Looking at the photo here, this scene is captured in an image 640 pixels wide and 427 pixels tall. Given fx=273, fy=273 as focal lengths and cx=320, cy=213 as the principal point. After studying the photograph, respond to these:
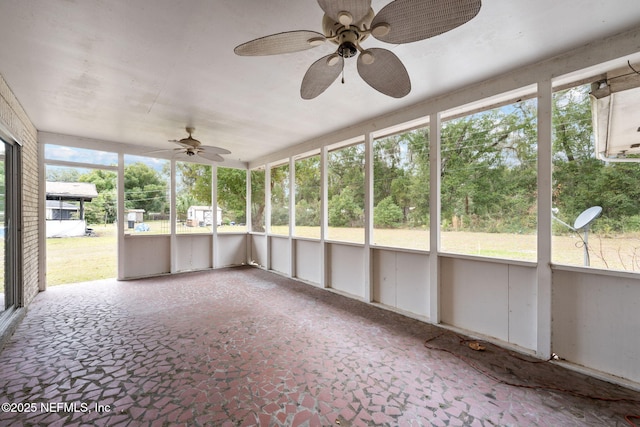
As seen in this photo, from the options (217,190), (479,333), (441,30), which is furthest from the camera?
(217,190)

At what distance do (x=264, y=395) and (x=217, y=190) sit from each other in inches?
226

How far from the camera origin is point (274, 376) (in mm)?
2279

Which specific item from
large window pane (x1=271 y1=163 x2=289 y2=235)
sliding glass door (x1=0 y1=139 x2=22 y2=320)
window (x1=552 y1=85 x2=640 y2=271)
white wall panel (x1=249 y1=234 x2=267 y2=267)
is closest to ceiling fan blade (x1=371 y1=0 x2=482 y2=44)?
window (x1=552 y1=85 x2=640 y2=271)

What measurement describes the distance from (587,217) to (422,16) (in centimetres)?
236

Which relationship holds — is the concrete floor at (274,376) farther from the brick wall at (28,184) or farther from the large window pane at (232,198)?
the large window pane at (232,198)

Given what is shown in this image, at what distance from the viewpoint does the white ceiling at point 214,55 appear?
1.91 metres

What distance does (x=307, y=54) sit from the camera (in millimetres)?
2438

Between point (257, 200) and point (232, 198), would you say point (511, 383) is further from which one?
point (232, 198)

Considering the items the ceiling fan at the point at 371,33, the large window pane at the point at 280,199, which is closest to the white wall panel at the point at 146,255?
the large window pane at the point at 280,199

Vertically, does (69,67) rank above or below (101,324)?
above

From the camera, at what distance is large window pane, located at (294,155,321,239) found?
5.37 m

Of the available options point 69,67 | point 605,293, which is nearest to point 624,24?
point 605,293

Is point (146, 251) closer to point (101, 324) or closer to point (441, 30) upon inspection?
point (101, 324)

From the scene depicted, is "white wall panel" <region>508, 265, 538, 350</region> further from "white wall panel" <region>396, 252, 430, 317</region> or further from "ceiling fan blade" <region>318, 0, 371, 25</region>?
"ceiling fan blade" <region>318, 0, 371, 25</region>
